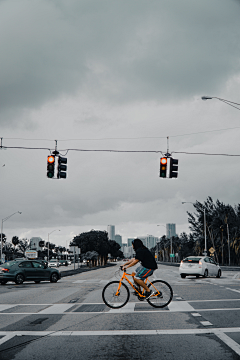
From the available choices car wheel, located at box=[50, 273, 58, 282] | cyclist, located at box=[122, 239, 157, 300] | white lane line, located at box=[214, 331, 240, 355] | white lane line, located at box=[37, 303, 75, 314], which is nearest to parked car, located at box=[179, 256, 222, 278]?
car wheel, located at box=[50, 273, 58, 282]

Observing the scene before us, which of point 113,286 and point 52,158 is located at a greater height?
point 52,158

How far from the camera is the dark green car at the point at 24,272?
22.1 metres

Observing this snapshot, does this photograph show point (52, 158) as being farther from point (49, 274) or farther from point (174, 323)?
point (174, 323)

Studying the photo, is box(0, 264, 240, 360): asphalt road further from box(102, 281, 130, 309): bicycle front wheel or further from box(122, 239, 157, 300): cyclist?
box(122, 239, 157, 300): cyclist

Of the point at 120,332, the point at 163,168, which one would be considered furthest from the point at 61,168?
the point at 120,332

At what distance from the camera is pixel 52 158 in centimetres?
1866

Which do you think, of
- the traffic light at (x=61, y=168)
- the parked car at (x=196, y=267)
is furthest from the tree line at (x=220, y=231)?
the traffic light at (x=61, y=168)

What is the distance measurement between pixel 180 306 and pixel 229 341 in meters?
4.91

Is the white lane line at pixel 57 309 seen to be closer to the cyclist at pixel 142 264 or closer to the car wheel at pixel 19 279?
the cyclist at pixel 142 264

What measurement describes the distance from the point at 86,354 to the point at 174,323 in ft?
10.4

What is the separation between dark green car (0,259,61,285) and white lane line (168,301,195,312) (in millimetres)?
12535

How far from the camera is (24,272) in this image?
74.0 ft

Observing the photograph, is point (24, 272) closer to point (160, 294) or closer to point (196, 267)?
point (196, 267)

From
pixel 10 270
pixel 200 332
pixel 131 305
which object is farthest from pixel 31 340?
pixel 10 270
